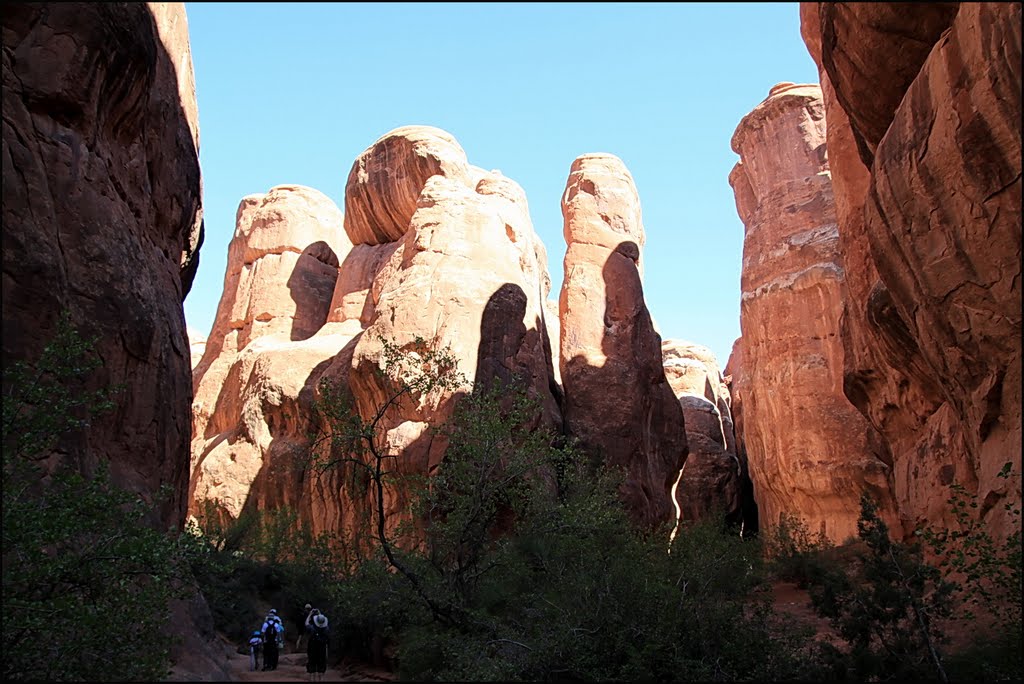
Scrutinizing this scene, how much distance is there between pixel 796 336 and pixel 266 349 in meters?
19.0

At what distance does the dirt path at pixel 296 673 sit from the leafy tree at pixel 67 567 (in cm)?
716

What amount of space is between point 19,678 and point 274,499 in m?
18.5

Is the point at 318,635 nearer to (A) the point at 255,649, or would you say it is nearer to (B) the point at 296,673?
Answer: (B) the point at 296,673

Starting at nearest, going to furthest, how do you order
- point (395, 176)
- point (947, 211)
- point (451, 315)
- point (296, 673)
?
point (947, 211)
point (296, 673)
point (451, 315)
point (395, 176)

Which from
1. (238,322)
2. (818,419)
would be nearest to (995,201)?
(818,419)

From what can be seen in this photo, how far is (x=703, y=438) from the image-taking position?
35.4 m

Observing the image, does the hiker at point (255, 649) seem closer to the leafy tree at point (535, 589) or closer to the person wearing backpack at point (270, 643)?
the person wearing backpack at point (270, 643)

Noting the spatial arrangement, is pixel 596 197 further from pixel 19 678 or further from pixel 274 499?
pixel 19 678

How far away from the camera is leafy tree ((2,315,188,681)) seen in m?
6.36

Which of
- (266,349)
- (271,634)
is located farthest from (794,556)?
(266,349)

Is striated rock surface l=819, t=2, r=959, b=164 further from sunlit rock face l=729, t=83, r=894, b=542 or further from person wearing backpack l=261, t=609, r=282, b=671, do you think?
person wearing backpack l=261, t=609, r=282, b=671

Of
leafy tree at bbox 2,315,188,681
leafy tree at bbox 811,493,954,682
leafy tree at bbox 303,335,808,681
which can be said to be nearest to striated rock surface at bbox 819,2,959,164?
leafy tree at bbox 811,493,954,682

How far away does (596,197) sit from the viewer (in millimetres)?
29578

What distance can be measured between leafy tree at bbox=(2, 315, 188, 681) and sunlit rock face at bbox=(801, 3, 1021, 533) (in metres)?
9.50
